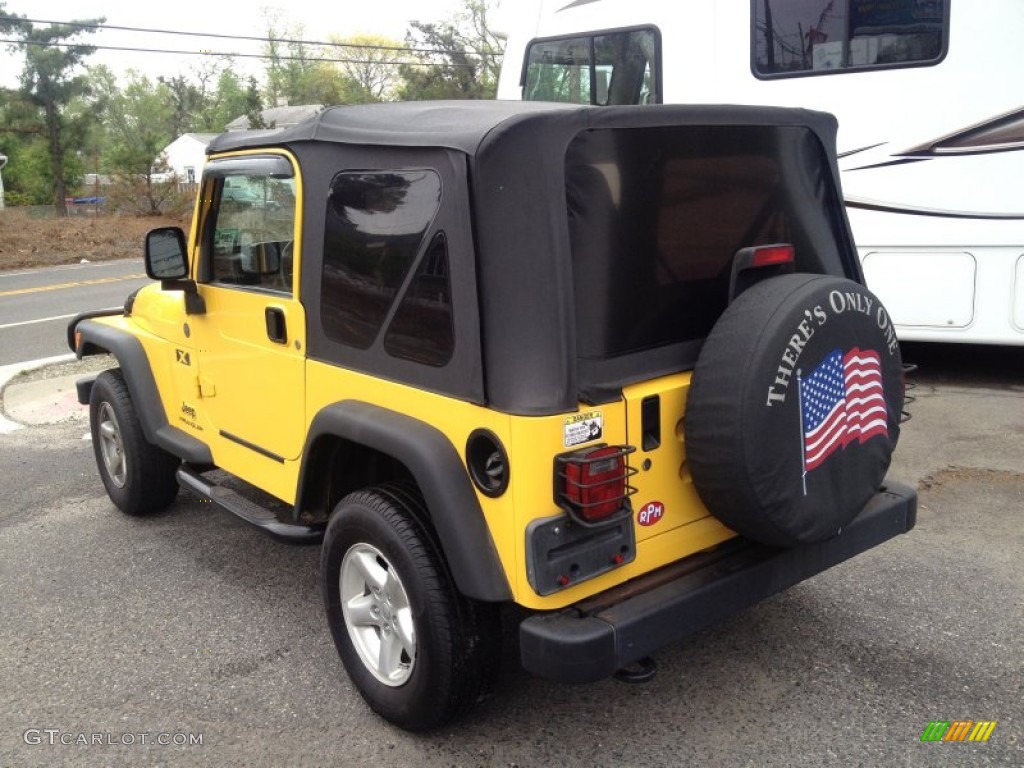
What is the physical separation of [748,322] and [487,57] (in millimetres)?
45972

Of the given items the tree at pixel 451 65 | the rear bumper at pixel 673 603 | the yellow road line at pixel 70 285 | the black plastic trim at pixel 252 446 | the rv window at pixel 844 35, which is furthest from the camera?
the tree at pixel 451 65

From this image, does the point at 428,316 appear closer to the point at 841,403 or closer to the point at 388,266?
the point at 388,266

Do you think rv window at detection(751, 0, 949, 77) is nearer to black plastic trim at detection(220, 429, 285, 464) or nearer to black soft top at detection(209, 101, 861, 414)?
black soft top at detection(209, 101, 861, 414)

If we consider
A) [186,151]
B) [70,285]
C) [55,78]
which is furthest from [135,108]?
[70,285]

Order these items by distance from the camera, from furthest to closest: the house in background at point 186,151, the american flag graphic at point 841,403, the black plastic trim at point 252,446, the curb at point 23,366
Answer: the house in background at point 186,151
the curb at point 23,366
the black plastic trim at point 252,446
the american flag graphic at point 841,403

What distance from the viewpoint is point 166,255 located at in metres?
4.17

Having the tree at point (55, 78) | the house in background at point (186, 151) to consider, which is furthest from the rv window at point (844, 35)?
the house in background at point (186, 151)

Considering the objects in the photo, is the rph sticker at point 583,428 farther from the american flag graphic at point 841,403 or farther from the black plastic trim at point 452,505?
the american flag graphic at point 841,403

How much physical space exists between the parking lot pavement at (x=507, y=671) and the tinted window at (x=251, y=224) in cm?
140

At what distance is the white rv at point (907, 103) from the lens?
6.64 meters

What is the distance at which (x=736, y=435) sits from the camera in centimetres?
263

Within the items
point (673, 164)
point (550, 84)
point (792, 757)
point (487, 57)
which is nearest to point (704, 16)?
point (550, 84)

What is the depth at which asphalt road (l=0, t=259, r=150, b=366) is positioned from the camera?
10688mm

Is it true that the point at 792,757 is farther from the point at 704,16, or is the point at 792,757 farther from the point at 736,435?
the point at 704,16
